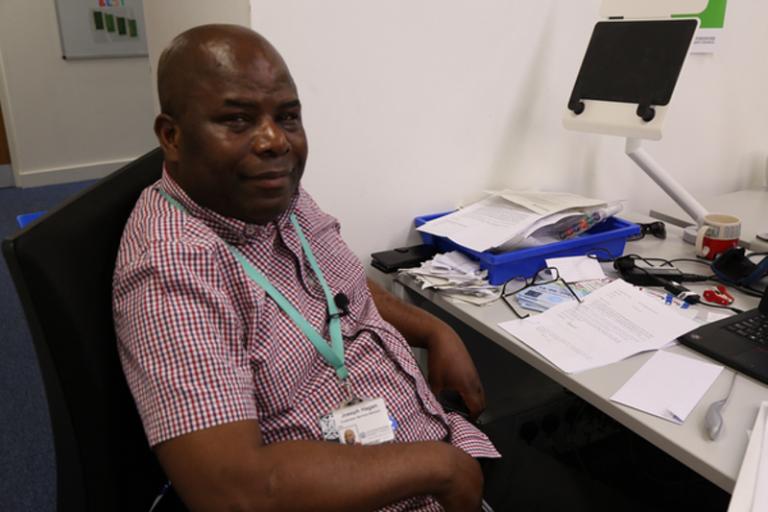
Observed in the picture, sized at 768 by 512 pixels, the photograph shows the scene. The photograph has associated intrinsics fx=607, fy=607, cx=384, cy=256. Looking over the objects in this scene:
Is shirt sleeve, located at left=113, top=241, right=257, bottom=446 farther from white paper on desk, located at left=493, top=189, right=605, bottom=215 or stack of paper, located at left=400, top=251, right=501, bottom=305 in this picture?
white paper on desk, located at left=493, top=189, right=605, bottom=215

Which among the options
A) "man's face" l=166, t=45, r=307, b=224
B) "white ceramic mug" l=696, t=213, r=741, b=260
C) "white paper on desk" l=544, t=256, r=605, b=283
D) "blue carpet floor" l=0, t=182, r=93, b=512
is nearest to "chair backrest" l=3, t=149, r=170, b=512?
"man's face" l=166, t=45, r=307, b=224

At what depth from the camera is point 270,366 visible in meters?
0.90

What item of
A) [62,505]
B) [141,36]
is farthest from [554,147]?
[141,36]

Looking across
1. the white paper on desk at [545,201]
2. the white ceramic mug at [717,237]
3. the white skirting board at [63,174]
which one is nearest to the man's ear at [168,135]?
the white paper on desk at [545,201]

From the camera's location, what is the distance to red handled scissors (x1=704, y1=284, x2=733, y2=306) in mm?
1334

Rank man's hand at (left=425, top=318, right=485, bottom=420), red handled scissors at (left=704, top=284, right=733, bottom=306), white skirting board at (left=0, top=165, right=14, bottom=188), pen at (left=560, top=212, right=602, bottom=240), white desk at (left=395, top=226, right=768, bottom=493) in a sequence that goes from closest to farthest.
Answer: white desk at (left=395, top=226, right=768, bottom=493) → man's hand at (left=425, top=318, right=485, bottom=420) → red handled scissors at (left=704, top=284, right=733, bottom=306) → pen at (left=560, top=212, right=602, bottom=240) → white skirting board at (left=0, top=165, right=14, bottom=188)

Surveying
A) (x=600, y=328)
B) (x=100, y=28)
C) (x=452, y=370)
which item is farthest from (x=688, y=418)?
(x=100, y=28)

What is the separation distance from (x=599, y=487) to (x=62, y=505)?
4.89 ft

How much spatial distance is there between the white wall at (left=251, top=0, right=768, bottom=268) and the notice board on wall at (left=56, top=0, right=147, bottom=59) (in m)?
3.70

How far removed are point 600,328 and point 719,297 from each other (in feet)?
1.13

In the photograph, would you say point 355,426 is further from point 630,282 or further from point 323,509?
point 630,282

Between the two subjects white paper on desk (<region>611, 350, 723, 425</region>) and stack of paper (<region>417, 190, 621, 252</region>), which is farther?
stack of paper (<region>417, 190, 621, 252</region>)

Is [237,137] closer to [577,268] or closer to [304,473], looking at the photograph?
[304,473]

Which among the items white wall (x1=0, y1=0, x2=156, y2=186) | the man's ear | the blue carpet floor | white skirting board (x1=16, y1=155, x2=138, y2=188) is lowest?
the blue carpet floor
